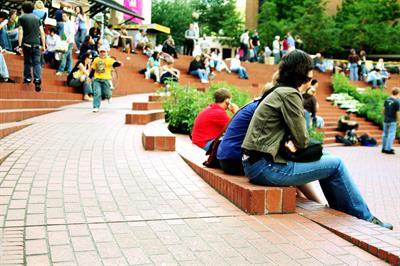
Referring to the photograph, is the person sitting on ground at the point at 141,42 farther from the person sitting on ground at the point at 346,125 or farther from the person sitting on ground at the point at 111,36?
the person sitting on ground at the point at 346,125

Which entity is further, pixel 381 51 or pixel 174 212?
pixel 381 51

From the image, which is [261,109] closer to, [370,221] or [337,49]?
[370,221]

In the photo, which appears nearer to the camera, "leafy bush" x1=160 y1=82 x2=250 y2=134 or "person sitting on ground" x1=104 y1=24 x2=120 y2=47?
"leafy bush" x1=160 y1=82 x2=250 y2=134

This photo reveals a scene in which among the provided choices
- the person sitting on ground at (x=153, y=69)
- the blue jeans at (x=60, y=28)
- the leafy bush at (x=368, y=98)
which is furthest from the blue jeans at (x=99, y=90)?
the leafy bush at (x=368, y=98)

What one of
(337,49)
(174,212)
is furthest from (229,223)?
(337,49)

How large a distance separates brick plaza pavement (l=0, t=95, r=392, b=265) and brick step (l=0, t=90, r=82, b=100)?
5.23 meters

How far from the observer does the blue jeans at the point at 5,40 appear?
1471 centimetres

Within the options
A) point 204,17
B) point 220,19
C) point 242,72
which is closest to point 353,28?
point 220,19

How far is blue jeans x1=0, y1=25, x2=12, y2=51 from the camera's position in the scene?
14.7 m

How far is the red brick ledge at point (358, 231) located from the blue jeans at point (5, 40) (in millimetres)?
12074

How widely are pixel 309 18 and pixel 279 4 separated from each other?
948 centimetres

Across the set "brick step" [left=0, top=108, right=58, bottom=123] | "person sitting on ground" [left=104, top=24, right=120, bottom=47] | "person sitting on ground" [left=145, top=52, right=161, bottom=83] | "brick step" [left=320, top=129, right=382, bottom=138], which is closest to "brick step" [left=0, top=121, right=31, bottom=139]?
"brick step" [left=0, top=108, right=58, bottom=123]

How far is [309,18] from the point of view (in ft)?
146

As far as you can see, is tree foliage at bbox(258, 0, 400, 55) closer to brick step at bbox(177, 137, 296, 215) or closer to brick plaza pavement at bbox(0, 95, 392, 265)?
brick plaza pavement at bbox(0, 95, 392, 265)
